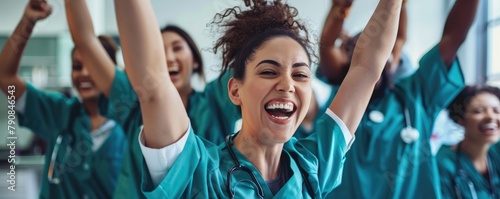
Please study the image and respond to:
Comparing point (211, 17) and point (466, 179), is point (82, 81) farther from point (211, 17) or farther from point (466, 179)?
point (466, 179)

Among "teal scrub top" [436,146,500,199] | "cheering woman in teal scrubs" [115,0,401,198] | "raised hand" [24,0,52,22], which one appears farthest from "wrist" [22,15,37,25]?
"teal scrub top" [436,146,500,199]

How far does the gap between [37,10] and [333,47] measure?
571 millimetres

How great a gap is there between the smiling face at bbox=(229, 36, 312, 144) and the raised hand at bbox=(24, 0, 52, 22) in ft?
1.65

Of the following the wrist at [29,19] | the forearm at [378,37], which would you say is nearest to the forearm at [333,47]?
the forearm at [378,37]

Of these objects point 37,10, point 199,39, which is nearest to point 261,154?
point 37,10

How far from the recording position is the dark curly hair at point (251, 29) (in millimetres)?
668

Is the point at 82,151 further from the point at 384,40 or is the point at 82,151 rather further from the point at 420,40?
the point at 420,40

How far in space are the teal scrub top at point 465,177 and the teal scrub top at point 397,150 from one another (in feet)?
0.23

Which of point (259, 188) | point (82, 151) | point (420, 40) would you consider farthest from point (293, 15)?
point (420, 40)

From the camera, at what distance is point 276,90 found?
2.07 ft

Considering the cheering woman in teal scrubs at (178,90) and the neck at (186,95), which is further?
the neck at (186,95)

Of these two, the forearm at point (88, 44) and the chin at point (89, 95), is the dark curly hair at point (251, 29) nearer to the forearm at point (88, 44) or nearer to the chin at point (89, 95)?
the forearm at point (88, 44)

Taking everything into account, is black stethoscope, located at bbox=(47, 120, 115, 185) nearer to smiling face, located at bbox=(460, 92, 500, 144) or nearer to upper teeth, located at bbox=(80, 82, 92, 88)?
upper teeth, located at bbox=(80, 82, 92, 88)

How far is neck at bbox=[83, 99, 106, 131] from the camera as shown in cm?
131
